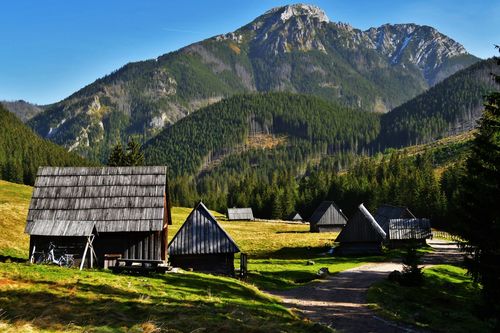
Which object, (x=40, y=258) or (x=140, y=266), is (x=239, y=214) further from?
(x=140, y=266)

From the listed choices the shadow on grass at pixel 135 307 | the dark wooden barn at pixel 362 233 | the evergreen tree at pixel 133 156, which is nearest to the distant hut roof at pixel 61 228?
the shadow on grass at pixel 135 307

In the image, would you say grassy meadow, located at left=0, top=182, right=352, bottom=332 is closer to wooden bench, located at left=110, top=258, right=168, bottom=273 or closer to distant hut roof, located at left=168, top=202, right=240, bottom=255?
wooden bench, located at left=110, top=258, right=168, bottom=273

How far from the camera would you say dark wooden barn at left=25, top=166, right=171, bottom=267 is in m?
31.0

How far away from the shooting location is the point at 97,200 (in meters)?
32.5

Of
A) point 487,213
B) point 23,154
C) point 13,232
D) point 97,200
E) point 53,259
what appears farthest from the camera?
point 23,154

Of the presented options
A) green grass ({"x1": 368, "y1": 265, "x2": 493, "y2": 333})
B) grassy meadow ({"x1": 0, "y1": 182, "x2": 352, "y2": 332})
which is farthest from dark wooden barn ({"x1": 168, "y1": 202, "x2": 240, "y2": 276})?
green grass ({"x1": 368, "y1": 265, "x2": 493, "y2": 333})

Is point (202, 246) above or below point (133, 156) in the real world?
below

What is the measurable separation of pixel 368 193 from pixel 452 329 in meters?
101

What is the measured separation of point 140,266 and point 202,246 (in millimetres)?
7709

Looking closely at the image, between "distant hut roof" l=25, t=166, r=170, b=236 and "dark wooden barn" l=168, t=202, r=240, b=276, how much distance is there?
474cm

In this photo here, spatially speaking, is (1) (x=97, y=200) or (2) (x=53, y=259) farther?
(1) (x=97, y=200)

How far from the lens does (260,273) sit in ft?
130

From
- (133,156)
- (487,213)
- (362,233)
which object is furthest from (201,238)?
(133,156)

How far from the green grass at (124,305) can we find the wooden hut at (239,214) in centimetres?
10509
